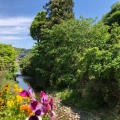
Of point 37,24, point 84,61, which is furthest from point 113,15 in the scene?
point 84,61

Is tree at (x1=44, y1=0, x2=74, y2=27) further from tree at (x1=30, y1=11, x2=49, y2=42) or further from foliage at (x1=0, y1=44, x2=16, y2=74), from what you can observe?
foliage at (x1=0, y1=44, x2=16, y2=74)

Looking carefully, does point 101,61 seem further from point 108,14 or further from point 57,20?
point 108,14

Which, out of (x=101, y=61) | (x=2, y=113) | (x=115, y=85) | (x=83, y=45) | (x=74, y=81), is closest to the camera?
(x=2, y=113)

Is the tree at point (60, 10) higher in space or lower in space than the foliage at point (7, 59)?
higher

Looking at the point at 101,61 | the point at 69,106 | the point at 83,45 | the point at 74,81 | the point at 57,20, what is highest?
the point at 57,20

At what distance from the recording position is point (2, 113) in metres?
5.50

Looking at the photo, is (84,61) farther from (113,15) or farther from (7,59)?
(7,59)

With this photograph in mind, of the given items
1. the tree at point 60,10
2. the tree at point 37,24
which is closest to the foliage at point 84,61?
→ the tree at point 60,10

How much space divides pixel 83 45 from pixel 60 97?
4654mm

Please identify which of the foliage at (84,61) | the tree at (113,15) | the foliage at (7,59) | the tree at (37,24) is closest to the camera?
the foliage at (84,61)

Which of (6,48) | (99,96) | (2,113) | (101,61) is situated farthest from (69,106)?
(6,48)

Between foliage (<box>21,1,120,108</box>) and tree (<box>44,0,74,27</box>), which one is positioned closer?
foliage (<box>21,1,120,108</box>)

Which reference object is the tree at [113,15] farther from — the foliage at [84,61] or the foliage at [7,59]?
the foliage at [7,59]

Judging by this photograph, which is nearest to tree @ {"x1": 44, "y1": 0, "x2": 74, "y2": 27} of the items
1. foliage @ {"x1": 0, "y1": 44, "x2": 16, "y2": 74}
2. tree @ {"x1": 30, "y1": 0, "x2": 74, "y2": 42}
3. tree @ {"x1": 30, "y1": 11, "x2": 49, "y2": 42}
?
tree @ {"x1": 30, "y1": 0, "x2": 74, "y2": 42}
